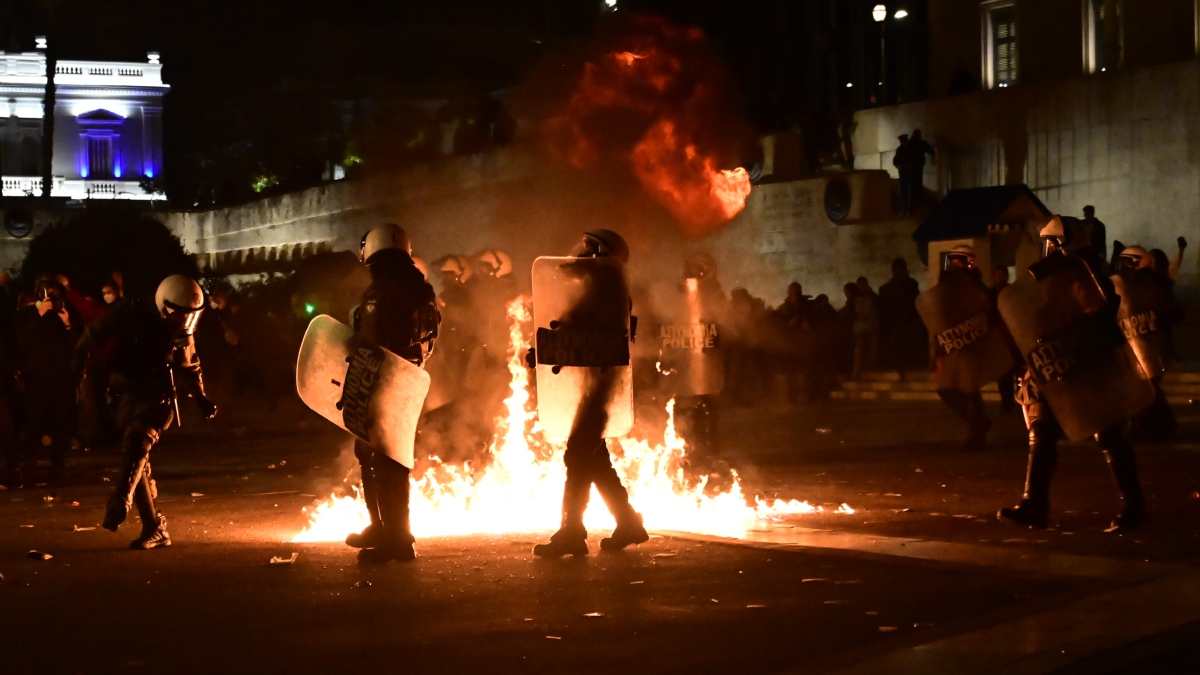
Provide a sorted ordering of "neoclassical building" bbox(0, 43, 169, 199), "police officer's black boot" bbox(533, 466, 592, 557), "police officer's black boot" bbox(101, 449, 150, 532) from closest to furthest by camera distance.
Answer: "police officer's black boot" bbox(533, 466, 592, 557)
"police officer's black boot" bbox(101, 449, 150, 532)
"neoclassical building" bbox(0, 43, 169, 199)

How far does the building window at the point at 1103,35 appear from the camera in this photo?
29.6 m

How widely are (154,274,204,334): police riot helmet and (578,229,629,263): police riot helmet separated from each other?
98.0 inches

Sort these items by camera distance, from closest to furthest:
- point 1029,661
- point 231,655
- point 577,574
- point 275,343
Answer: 1. point 1029,661
2. point 231,655
3. point 577,574
4. point 275,343

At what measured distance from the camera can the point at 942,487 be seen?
1214 centimetres

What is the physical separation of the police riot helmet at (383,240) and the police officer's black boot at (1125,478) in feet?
13.7

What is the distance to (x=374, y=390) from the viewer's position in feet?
28.5

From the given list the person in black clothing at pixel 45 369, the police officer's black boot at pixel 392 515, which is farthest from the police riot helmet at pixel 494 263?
the person in black clothing at pixel 45 369

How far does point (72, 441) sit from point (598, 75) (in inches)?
330

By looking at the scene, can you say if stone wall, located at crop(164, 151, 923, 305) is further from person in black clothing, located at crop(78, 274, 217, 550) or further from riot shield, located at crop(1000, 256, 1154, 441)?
person in black clothing, located at crop(78, 274, 217, 550)

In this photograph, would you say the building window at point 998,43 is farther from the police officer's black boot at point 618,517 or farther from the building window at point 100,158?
the building window at point 100,158

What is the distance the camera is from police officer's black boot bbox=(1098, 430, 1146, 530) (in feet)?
31.1

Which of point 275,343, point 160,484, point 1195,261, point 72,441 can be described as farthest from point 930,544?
point 275,343

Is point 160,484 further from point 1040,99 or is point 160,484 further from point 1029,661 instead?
point 1040,99

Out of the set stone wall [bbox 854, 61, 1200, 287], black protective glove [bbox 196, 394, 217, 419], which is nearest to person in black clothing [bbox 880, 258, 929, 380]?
stone wall [bbox 854, 61, 1200, 287]
